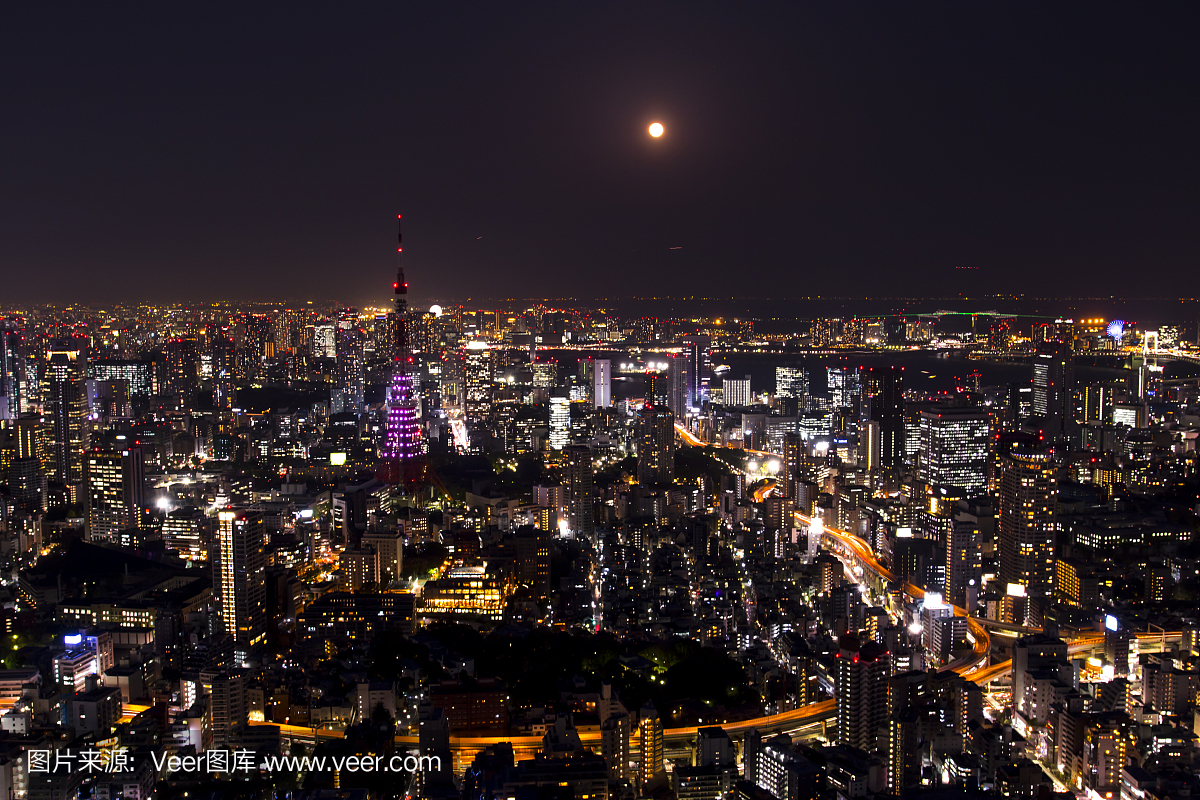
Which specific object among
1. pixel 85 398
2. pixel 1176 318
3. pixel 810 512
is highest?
pixel 1176 318

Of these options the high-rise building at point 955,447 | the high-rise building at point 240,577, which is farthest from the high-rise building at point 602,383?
the high-rise building at point 240,577

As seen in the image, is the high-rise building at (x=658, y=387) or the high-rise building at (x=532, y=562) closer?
the high-rise building at (x=532, y=562)

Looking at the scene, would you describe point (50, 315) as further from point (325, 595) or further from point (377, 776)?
point (377, 776)

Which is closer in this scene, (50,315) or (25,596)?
(25,596)

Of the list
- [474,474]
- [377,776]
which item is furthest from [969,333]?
[377,776]

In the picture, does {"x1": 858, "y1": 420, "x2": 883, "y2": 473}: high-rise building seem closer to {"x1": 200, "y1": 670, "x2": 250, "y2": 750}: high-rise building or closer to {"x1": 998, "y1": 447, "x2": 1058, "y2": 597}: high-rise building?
{"x1": 998, "y1": 447, "x2": 1058, "y2": 597}: high-rise building

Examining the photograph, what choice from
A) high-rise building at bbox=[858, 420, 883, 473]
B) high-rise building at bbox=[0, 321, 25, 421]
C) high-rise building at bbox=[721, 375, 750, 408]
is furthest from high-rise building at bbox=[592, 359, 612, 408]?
high-rise building at bbox=[0, 321, 25, 421]

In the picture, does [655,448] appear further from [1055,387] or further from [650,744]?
[650,744]

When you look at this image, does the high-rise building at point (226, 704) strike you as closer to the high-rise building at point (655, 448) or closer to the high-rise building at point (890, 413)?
the high-rise building at point (655, 448)
